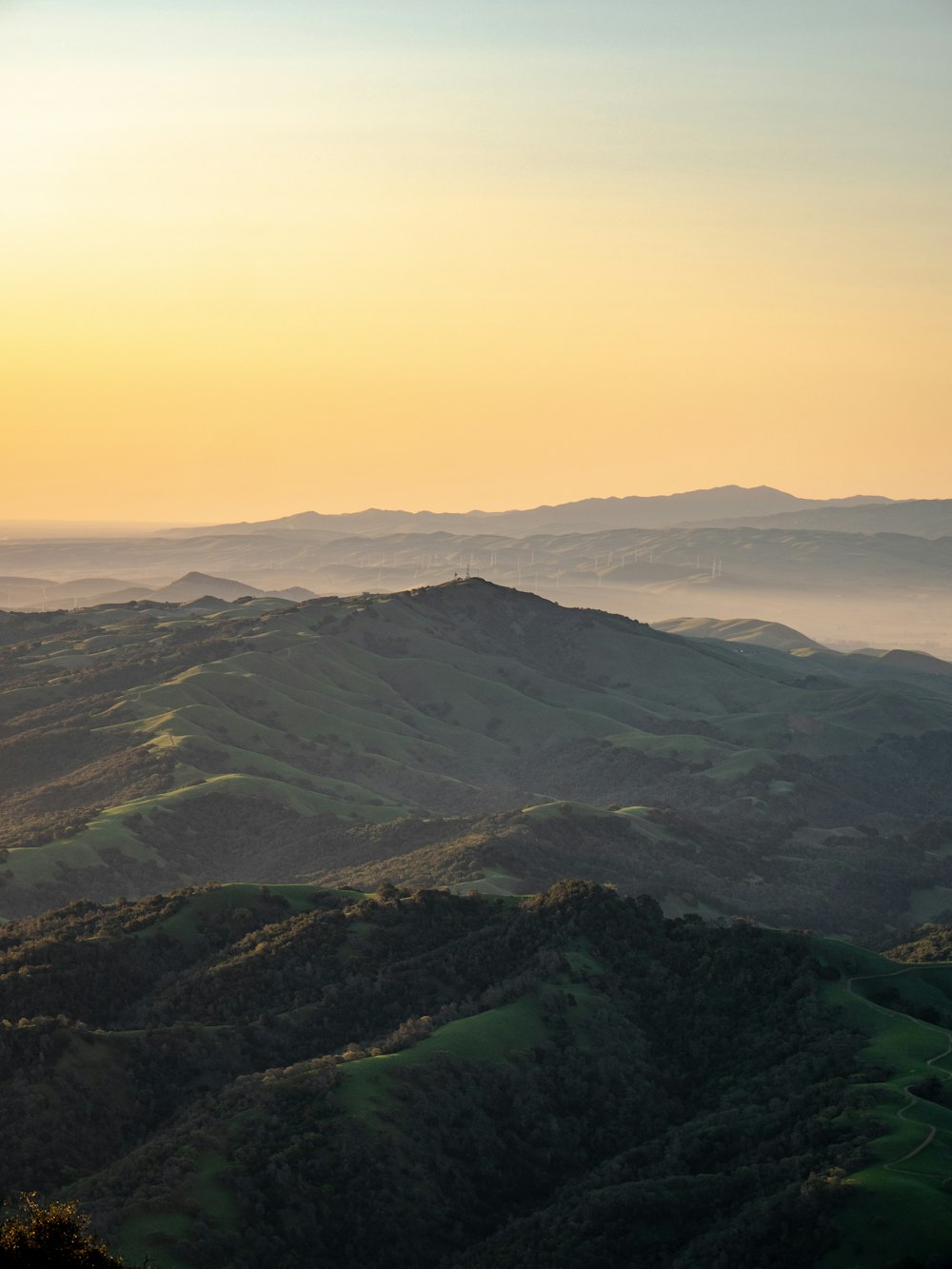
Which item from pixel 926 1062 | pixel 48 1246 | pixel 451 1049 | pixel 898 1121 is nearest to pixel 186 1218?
pixel 451 1049

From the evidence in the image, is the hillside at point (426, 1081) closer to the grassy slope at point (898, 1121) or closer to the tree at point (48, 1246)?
the grassy slope at point (898, 1121)

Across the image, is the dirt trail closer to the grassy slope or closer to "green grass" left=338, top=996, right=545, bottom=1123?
the grassy slope

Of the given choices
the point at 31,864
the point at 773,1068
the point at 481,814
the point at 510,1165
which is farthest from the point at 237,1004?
the point at 481,814

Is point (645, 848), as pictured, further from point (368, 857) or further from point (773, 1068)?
point (773, 1068)

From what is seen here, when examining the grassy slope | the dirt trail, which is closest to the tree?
the grassy slope

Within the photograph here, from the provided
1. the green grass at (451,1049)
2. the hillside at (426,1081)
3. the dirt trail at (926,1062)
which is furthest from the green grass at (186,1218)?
the dirt trail at (926,1062)

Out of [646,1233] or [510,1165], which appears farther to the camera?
[510,1165]
